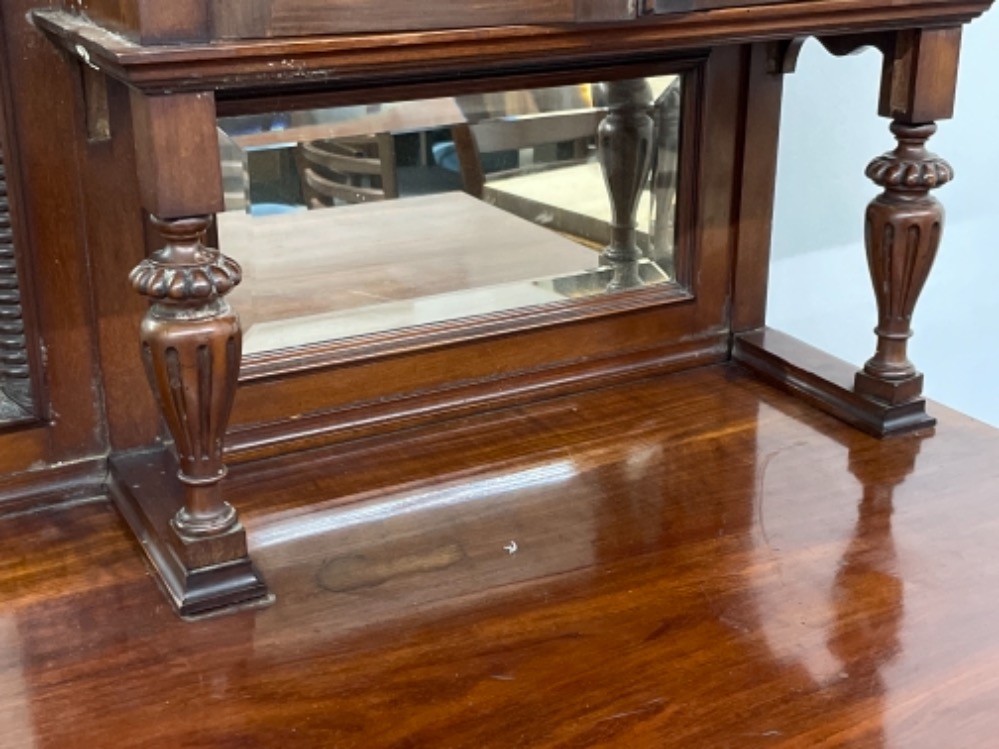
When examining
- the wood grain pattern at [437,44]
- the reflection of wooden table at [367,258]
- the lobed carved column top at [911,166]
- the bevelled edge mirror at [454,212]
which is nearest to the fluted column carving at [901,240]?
the lobed carved column top at [911,166]

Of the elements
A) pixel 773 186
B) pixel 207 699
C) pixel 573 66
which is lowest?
pixel 207 699

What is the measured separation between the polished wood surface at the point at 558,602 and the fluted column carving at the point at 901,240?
9cm

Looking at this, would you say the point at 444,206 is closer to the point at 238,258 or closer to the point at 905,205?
the point at 238,258

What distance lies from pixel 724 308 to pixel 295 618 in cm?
82

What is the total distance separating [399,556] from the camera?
128cm

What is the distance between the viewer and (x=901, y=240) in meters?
1.48

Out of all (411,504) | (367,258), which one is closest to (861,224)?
(367,258)

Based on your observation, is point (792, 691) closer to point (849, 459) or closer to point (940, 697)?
point (940, 697)

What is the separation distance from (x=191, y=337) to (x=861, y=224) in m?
1.33

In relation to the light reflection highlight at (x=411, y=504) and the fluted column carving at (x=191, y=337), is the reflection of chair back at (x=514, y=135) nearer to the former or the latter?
the light reflection highlight at (x=411, y=504)

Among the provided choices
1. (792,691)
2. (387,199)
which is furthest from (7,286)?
(792,691)

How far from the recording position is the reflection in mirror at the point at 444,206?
1411 mm

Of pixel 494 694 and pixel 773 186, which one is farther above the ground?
pixel 773 186

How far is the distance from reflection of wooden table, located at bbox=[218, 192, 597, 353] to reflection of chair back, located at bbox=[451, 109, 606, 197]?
4 cm
